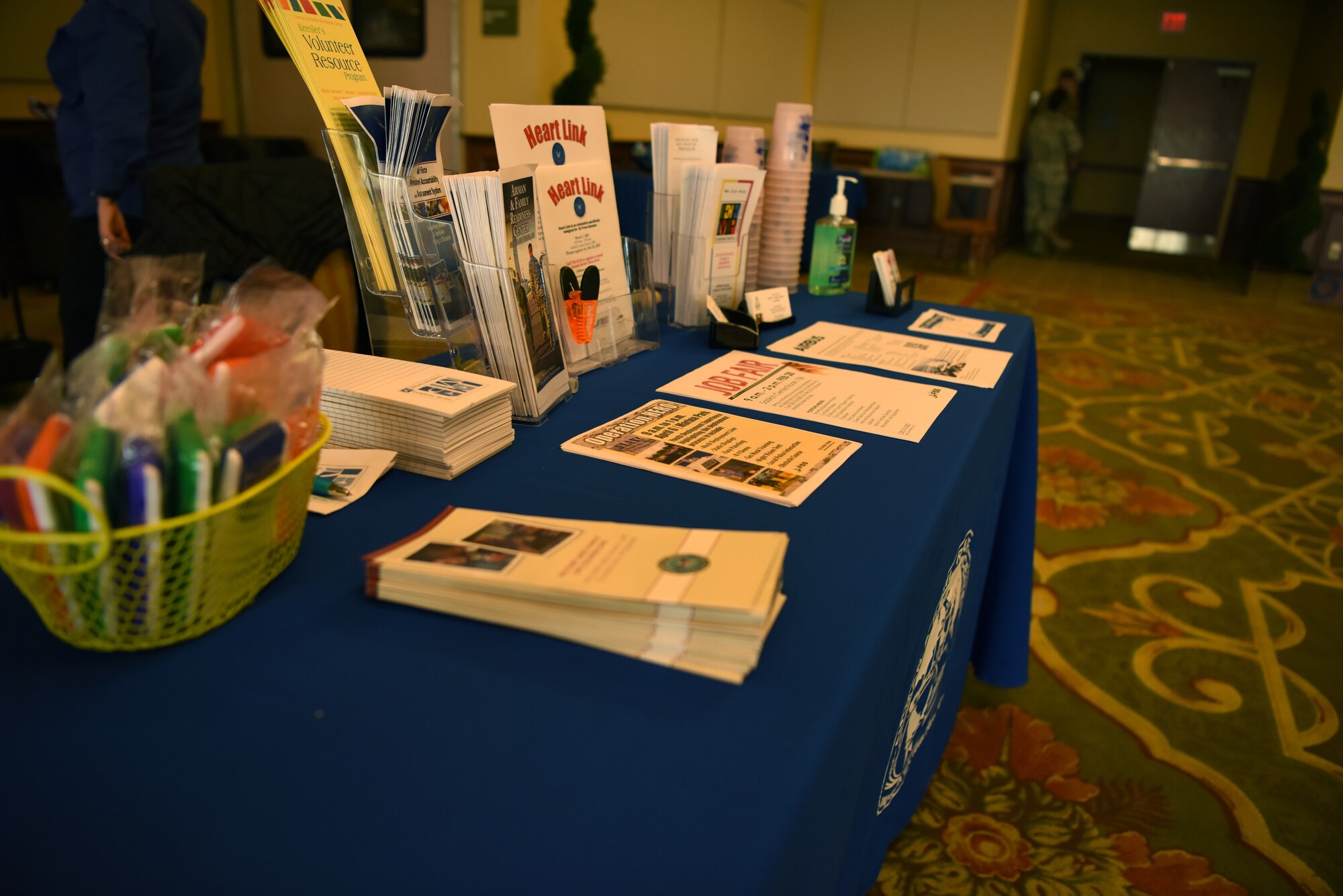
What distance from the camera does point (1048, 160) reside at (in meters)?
7.53

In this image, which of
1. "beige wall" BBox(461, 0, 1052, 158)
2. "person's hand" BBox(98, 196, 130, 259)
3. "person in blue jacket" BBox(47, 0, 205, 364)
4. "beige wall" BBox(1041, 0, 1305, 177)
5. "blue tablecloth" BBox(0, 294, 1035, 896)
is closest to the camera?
"blue tablecloth" BBox(0, 294, 1035, 896)

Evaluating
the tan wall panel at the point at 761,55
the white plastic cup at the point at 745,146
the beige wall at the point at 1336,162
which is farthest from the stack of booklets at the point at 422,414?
the beige wall at the point at 1336,162

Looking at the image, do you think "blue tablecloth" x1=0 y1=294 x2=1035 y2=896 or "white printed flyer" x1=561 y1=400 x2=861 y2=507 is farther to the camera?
"white printed flyer" x1=561 y1=400 x2=861 y2=507

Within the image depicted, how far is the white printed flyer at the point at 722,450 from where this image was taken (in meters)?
0.86

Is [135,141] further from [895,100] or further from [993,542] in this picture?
[895,100]

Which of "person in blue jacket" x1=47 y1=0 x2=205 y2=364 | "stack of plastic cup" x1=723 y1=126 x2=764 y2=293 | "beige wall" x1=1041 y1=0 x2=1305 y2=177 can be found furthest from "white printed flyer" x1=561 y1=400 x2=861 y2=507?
"beige wall" x1=1041 y1=0 x2=1305 y2=177

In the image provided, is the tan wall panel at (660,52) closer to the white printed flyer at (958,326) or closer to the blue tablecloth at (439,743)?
the white printed flyer at (958,326)

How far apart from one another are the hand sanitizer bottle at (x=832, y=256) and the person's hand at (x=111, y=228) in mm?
1885

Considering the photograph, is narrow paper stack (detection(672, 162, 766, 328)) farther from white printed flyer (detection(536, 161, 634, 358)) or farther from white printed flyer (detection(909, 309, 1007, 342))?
white printed flyer (detection(909, 309, 1007, 342))

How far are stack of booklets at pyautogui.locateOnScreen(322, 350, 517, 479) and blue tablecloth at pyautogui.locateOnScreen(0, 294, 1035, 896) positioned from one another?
62mm

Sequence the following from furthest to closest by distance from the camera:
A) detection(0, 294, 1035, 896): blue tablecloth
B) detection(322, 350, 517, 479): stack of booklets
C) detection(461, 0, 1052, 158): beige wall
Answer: detection(461, 0, 1052, 158): beige wall
detection(322, 350, 517, 479): stack of booklets
detection(0, 294, 1035, 896): blue tablecloth

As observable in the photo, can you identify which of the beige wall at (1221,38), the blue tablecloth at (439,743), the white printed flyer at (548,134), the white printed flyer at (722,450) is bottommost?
the blue tablecloth at (439,743)

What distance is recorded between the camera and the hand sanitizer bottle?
5.71 feet

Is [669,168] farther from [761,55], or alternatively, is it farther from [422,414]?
[761,55]
